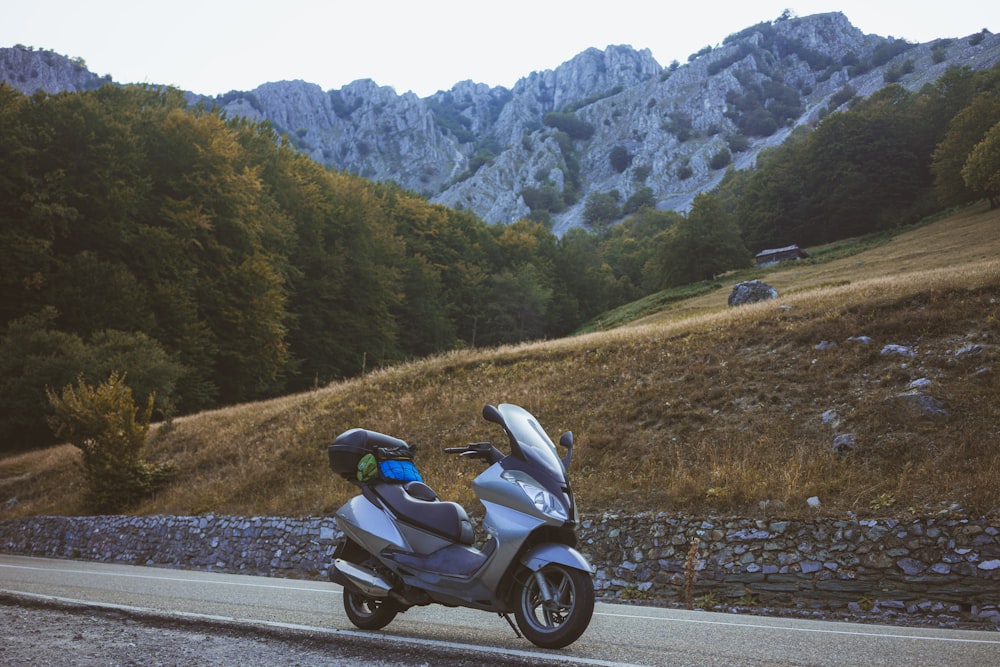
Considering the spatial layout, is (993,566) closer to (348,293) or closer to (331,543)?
(331,543)

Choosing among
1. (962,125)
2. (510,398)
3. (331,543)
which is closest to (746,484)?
(331,543)

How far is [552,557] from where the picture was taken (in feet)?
16.1

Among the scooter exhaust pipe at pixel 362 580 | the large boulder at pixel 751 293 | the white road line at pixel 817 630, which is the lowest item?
the white road line at pixel 817 630

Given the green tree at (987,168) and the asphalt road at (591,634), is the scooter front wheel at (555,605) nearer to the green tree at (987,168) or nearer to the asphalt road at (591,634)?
the asphalt road at (591,634)

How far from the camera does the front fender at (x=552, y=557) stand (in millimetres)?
4879

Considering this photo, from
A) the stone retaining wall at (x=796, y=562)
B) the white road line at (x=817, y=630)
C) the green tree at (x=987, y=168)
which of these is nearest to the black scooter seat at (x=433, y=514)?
the white road line at (x=817, y=630)

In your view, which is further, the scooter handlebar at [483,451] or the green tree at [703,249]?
the green tree at [703,249]

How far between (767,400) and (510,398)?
287 inches

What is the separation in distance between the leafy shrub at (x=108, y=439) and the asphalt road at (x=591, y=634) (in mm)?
10161

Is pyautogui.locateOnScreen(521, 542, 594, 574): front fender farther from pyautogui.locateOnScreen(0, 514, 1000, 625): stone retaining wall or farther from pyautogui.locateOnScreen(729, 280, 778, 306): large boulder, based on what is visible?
pyautogui.locateOnScreen(729, 280, 778, 306): large boulder

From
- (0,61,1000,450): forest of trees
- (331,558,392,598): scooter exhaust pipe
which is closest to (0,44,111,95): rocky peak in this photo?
(0,61,1000,450): forest of trees

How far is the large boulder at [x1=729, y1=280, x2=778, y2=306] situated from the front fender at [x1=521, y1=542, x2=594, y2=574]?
33.6 meters

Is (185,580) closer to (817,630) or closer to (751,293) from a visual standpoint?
(817,630)

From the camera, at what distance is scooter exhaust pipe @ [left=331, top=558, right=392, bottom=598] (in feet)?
19.1
